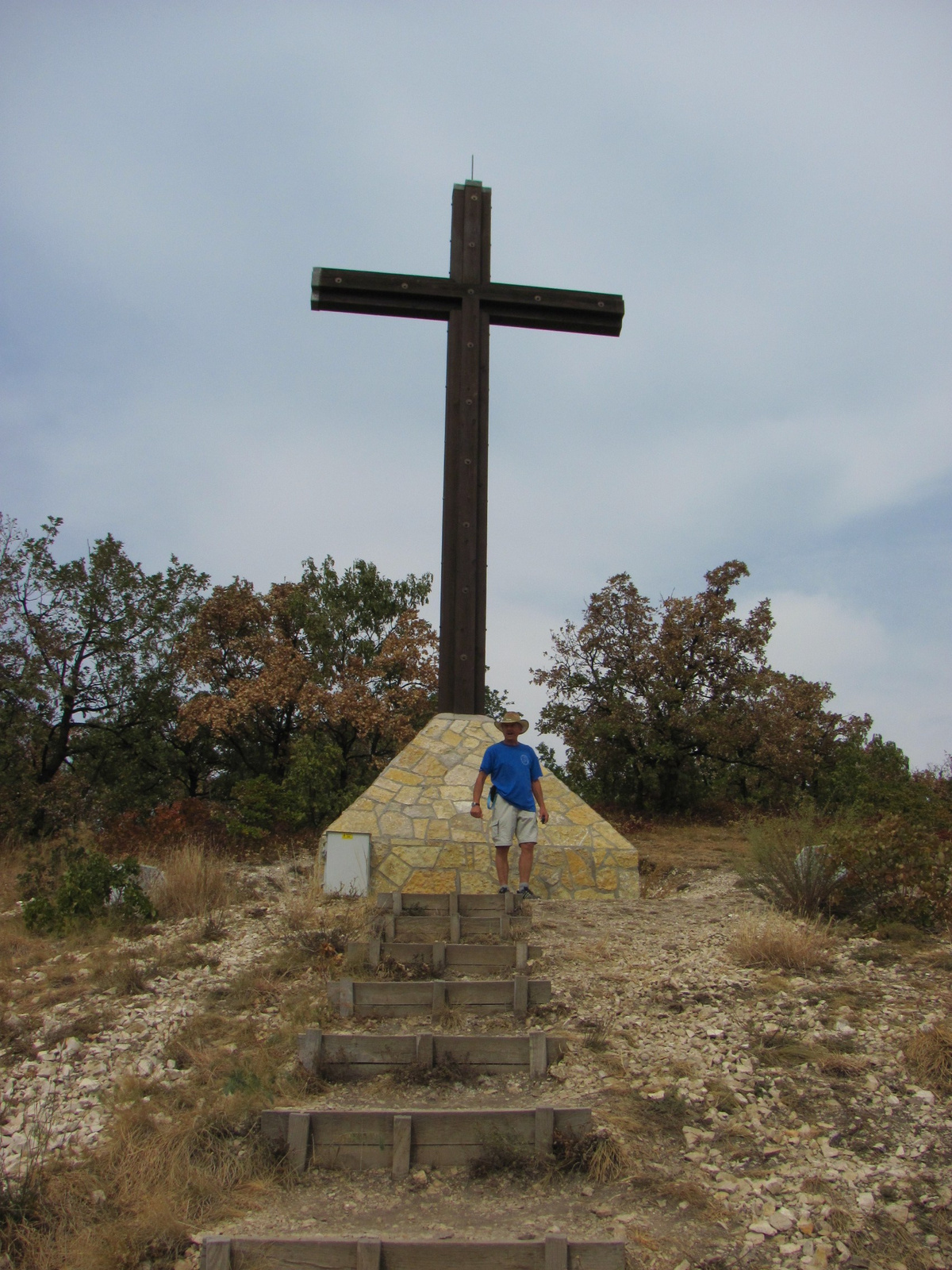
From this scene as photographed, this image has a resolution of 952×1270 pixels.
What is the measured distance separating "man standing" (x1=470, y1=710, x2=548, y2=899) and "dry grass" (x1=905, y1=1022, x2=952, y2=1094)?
11.8 feet

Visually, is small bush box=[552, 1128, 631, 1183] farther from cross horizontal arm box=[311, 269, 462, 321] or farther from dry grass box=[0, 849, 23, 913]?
cross horizontal arm box=[311, 269, 462, 321]

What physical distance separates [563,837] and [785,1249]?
19.4 feet

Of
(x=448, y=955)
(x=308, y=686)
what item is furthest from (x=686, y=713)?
(x=448, y=955)

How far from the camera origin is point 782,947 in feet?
20.9

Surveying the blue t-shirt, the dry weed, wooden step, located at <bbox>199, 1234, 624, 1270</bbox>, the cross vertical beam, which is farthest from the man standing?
wooden step, located at <bbox>199, 1234, 624, 1270</bbox>

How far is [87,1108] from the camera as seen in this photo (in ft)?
15.9

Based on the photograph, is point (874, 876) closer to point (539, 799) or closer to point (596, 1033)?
point (539, 799)

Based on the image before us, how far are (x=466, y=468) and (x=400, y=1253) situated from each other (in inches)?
310

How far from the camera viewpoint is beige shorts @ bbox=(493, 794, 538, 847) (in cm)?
814

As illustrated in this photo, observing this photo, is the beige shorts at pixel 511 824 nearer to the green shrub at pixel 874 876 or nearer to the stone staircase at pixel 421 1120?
the stone staircase at pixel 421 1120

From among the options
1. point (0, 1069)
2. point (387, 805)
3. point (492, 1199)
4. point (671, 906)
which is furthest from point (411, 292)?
point (492, 1199)

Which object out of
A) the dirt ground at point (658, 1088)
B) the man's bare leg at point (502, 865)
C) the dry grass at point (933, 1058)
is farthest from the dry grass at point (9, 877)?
the dry grass at point (933, 1058)

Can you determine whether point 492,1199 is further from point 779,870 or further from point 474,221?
point 474,221

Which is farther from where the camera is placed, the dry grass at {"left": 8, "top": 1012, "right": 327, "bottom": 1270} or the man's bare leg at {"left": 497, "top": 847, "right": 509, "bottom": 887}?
the man's bare leg at {"left": 497, "top": 847, "right": 509, "bottom": 887}
